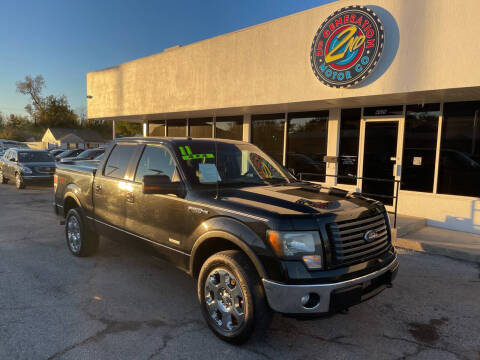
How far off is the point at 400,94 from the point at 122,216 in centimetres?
624

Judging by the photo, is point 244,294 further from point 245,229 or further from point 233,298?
point 245,229

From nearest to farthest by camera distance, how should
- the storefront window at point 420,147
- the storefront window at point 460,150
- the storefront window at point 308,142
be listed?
1. the storefront window at point 460,150
2. the storefront window at point 420,147
3. the storefront window at point 308,142

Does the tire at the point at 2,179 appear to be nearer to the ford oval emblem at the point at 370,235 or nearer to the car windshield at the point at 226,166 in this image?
the car windshield at the point at 226,166

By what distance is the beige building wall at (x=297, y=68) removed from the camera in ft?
21.7

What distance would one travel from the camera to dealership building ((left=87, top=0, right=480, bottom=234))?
6.89 meters

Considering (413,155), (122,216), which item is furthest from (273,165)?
(413,155)

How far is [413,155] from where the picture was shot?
8.65 m

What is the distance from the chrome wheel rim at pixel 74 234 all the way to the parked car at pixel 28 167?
10.3 metres

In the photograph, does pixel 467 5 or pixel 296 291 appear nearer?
pixel 296 291

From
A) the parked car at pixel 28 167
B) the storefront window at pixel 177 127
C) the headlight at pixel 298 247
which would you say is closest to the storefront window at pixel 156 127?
the storefront window at pixel 177 127

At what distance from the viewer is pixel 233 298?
3082mm

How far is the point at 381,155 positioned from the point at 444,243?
3220 mm

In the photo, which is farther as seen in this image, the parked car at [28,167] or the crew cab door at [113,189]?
the parked car at [28,167]

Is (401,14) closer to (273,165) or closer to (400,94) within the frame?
(400,94)
